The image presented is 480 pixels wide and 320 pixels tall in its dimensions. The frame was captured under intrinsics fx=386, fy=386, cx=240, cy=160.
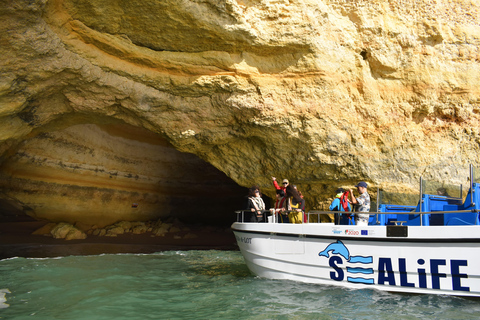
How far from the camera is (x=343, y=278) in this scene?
18.6ft

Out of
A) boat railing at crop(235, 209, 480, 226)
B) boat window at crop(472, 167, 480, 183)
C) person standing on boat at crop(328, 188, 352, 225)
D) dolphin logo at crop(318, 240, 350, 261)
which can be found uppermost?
boat window at crop(472, 167, 480, 183)

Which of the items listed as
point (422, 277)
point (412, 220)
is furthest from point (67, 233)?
point (422, 277)

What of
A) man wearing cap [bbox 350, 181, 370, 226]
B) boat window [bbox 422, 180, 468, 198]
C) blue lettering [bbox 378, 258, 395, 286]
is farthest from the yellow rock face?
blue lettering [bbox 378, 258, 395, 286]

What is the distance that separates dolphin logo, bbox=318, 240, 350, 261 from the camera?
5.66 metres

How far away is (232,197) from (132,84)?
23.6 ft

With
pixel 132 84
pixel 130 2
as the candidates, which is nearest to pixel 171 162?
pixel 132 84

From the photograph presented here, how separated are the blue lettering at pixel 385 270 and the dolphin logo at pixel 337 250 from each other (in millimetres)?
458

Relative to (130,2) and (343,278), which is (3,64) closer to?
(130,2)

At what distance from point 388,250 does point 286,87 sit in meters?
4.59

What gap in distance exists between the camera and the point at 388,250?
5.40 meters

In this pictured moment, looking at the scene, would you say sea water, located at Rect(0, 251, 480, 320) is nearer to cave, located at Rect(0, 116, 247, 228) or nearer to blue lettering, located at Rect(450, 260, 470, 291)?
blue lettering, located at Rect(450, 260, 470, 291)

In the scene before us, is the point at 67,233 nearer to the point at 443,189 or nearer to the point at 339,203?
the point at 339,203

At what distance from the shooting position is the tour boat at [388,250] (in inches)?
196

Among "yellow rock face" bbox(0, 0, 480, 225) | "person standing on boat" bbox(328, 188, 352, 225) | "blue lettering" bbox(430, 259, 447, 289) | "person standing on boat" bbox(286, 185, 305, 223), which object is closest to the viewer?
"blue lettering" bbox(430, 259, 447, 289)
